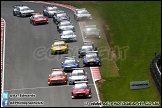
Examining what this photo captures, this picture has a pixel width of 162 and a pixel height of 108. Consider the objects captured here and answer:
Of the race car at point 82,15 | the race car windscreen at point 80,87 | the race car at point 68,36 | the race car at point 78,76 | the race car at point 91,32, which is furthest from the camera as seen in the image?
the race car at point 82,15

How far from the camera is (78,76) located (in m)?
50.8

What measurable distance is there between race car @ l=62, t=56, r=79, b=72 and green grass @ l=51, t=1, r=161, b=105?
2559 mm

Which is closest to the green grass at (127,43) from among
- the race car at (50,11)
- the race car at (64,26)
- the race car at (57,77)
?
the race car at (57,77)

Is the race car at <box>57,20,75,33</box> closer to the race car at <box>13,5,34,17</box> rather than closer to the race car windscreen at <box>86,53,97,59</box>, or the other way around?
the race car at <box>13,5,34,17</box>

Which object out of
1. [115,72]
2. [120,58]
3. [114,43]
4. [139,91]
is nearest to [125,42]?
[114,43]

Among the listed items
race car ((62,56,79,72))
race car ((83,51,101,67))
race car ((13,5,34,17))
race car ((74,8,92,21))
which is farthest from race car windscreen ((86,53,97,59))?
race car ((13,5,34,17))

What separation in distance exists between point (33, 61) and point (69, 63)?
16.7 ft

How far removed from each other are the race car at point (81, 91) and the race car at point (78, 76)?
3075 millimetres

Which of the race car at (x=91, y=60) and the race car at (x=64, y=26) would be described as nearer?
the race car at (x=91, y=60)

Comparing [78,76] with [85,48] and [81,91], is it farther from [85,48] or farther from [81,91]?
[85,48]

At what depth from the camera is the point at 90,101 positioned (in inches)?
1764

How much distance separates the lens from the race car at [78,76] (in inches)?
1976

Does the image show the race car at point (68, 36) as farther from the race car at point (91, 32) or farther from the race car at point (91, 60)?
the race car at point (91, 60)

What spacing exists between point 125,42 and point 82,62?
30.9 feet
